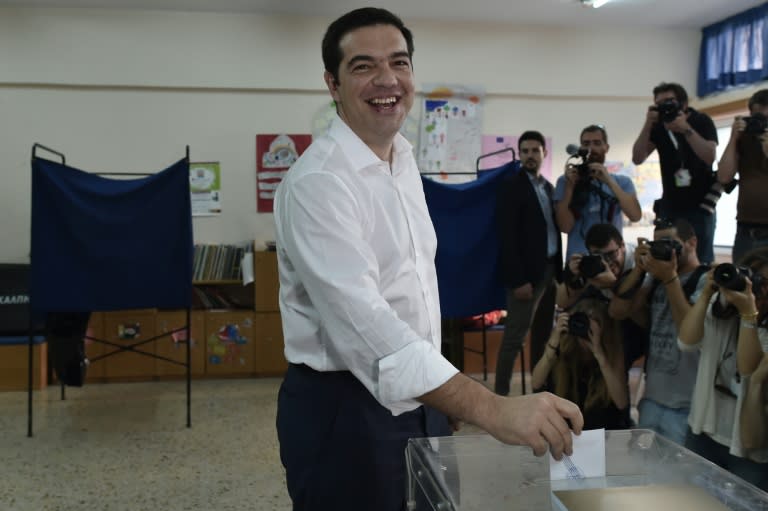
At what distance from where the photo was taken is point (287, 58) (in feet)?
16.7

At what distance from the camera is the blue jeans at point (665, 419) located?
240cm

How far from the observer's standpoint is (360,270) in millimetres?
995

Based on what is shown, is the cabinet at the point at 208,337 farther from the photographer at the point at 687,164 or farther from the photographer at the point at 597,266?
the photographer at the point at 687,164

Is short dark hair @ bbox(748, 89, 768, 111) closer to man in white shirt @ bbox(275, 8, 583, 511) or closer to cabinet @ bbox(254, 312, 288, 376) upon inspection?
man in white shirt @ bbox(275, 8, 583, 511)

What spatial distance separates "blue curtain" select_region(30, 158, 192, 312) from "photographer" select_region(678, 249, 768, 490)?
2434mm

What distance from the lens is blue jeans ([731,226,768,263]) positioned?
3.12 m

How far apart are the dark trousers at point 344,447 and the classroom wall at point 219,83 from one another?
4.09 m

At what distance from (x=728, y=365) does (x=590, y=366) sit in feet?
2.36

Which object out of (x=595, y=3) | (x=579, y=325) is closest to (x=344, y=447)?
(x=579, y=325)

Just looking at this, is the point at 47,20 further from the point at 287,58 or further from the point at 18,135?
the point at 287,58

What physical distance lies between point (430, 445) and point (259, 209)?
440 centimetres

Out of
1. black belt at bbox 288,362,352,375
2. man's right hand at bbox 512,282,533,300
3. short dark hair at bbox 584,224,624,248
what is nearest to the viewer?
black belt at bbox 288,362,352,375

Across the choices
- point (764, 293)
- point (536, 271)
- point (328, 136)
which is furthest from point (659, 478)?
point (536, 271)

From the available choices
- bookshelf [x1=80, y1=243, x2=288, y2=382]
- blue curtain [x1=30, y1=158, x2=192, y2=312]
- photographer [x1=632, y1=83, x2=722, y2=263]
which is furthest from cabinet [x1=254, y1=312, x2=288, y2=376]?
photographer [x1=632, y1=83, x2=722, y2=263]
